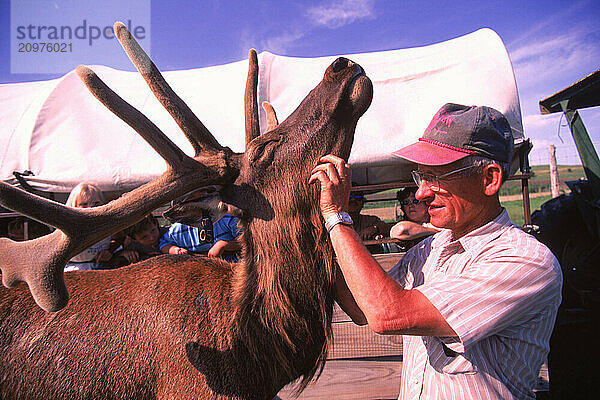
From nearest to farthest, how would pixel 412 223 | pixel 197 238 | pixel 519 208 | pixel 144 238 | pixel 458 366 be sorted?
pixel 458 366, pixel 412 223, pixel 197 238, pixel 144 238, pixel 519 208

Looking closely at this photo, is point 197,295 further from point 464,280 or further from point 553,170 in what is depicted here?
point 553,170

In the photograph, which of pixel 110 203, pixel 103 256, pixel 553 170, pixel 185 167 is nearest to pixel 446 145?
pixel 185 167

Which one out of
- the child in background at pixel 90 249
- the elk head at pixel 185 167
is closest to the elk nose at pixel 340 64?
the elk head at pixel 185 167

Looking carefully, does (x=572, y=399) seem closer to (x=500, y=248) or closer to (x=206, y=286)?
(x=500, y=248)

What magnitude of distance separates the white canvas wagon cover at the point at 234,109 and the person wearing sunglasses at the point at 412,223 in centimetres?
33

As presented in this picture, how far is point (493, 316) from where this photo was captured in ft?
4.50

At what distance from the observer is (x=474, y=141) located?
163cm

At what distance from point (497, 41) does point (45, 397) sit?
5.61 metres

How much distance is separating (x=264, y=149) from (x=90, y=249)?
235 cm

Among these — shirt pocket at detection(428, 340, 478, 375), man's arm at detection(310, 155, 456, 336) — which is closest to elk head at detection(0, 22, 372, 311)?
man's arm at detection(310, 155, 456, 336)

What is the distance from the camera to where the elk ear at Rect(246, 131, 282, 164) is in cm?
213

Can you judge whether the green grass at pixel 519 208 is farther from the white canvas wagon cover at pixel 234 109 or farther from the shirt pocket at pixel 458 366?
the shirt pocket at pixel 458 366

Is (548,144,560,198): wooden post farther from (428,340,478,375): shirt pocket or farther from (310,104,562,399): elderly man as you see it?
(428,340,478,375): shirt pocket

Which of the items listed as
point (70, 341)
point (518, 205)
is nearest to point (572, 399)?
point (70, 341)
